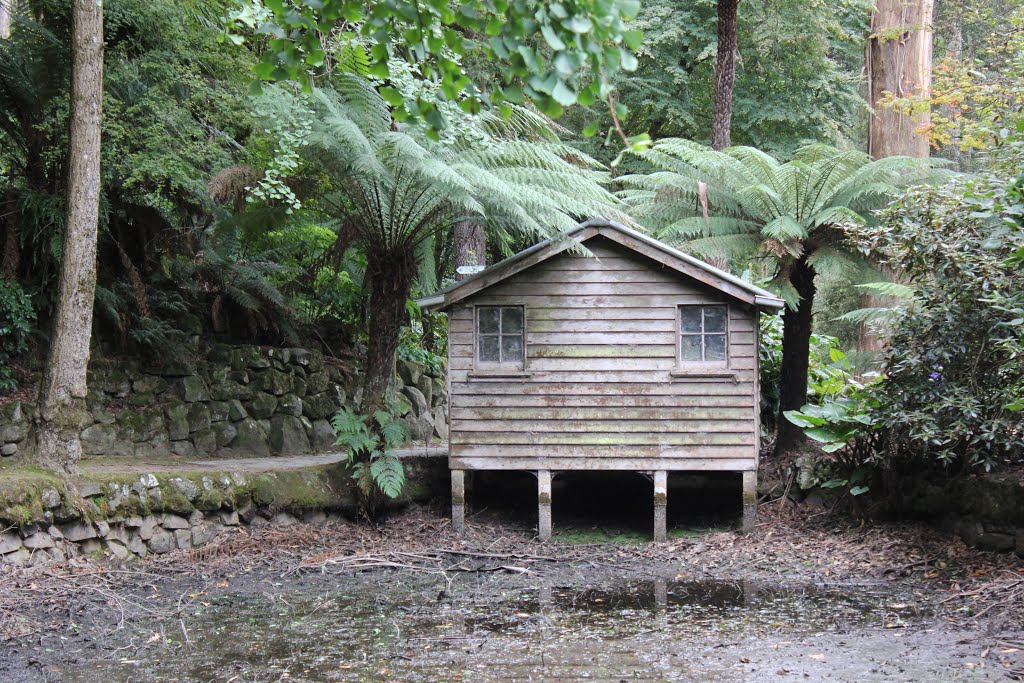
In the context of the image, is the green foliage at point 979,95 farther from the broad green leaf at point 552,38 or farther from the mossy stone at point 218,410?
the mossy stone at point 218,410

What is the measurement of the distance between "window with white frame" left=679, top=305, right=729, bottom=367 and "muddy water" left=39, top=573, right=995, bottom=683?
253 centimetres

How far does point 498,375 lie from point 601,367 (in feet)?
3.56

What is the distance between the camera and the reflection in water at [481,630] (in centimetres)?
536

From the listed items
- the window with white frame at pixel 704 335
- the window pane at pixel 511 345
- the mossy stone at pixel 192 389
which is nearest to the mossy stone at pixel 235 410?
the mossy stone at pixel 192 389

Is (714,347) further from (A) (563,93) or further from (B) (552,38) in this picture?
(B) (552,38)

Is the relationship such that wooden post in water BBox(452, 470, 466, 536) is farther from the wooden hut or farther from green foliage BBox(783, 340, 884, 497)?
green foliage BBox(783, 340, 884, 497)

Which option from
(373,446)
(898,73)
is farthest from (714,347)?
(898,73)

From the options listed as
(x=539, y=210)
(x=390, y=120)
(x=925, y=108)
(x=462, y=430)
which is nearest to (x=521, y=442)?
(x=462, y=430)

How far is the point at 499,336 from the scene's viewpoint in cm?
973

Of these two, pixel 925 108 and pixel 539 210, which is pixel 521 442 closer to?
pixel 539 210

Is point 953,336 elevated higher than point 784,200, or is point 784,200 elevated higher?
point 784,200

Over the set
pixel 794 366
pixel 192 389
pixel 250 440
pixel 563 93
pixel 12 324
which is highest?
pixel 563 93

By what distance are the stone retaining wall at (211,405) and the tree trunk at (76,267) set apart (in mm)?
718

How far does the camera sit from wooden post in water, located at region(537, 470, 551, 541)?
9.54 metres
